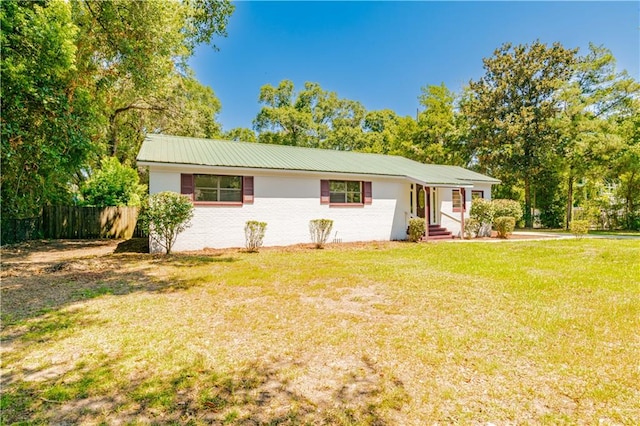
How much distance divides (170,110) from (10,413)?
20434mm

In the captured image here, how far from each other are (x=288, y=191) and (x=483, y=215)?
10551 millimetres

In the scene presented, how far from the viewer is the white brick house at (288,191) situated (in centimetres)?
1136

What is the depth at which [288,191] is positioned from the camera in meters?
12.8

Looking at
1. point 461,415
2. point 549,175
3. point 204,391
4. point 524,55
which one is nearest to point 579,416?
point 461,415

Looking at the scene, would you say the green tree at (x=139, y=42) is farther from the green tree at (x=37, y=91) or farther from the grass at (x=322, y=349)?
the grass at (x=322, y=349)

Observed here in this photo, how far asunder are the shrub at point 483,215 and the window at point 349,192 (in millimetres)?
6423

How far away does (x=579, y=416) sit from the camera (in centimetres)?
247

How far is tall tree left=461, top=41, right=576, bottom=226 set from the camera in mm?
22538

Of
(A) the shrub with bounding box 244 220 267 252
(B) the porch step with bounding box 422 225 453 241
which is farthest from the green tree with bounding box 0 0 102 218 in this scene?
(B) the porch step with bounding box 422 225 453 241

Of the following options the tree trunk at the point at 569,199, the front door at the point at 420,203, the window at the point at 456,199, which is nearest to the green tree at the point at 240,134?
the front door at the point at 420,203

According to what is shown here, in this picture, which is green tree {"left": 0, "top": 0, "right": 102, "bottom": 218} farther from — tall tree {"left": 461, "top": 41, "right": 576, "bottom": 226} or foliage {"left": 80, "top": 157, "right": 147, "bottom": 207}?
tall tree {"left": 461, "top": 41, "right": 576, "bottom": 226}

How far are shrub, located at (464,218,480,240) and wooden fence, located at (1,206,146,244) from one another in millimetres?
16136

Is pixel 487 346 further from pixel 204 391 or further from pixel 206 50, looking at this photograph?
pixel 206 50

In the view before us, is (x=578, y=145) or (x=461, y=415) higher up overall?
Result: (x=578, y=145)
